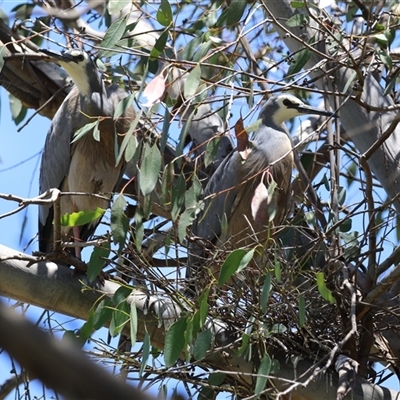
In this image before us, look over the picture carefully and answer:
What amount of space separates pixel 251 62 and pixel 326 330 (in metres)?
1.48

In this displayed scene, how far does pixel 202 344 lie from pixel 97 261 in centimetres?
45

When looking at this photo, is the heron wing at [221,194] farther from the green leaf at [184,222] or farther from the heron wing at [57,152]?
the green leaf at [184,222]

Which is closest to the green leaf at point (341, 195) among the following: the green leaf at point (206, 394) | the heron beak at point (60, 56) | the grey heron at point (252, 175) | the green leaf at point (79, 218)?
the grey heron at point (252, 175)

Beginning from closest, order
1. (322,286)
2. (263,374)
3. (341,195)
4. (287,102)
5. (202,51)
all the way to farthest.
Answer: (263,374) → (322,286) → (202,51) → (341,195) → (287,102)

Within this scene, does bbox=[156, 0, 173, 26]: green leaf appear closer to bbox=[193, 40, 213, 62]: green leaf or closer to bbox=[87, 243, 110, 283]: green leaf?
bbox=[193, 40, 213, 62]: green leaf

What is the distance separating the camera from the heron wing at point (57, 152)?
11.8 ft

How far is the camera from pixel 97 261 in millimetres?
2270

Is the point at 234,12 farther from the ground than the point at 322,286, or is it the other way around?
the point at 234,12

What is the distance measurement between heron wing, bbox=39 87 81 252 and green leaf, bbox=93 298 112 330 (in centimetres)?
142

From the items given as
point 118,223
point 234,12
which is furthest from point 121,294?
point 234,12

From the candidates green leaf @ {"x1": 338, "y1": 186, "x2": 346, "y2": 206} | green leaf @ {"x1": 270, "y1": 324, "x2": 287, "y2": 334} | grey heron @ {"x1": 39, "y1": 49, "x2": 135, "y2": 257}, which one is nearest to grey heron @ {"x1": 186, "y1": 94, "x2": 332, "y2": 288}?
A: green leaf @ {"x1": 338, "y1": 186, "x2": 346, "y2": 206}

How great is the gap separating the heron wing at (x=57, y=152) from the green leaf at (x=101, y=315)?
4.65 feet

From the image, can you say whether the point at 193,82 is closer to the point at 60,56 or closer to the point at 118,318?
the point at 118,318

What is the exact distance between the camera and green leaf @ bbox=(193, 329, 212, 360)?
79.9 inches
